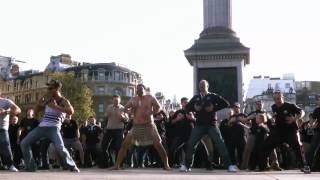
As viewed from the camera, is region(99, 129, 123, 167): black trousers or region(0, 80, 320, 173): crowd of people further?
region(99, 129, 123, 167): black trousers

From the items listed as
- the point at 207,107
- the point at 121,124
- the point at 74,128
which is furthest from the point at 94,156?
the point at 207,107

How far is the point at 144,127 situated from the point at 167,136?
16.2 feet

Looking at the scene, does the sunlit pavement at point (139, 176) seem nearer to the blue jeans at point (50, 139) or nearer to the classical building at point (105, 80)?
the blue jeans at point (50, 139)

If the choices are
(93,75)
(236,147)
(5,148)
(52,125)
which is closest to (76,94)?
(93,75)

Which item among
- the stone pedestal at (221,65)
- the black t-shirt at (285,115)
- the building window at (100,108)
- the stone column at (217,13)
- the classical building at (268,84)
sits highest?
the classical building at (268,84)

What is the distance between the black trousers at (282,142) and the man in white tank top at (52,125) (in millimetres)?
4231

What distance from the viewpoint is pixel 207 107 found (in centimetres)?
1245

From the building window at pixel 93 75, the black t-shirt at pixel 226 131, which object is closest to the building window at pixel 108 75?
the building window at pixel 93 75

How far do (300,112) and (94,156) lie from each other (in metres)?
8.01

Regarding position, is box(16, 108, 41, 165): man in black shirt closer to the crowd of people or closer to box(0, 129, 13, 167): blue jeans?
the crowd of people

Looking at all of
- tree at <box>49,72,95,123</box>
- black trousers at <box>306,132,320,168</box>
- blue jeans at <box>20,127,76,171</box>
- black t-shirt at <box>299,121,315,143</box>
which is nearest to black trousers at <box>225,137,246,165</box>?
black t-shirt at <box>299,121,315,143</box>

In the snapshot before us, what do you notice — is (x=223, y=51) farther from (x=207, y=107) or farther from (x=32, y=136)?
(x=32, y=136)

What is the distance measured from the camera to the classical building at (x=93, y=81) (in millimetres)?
95250

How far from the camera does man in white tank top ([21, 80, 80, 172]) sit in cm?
1097
